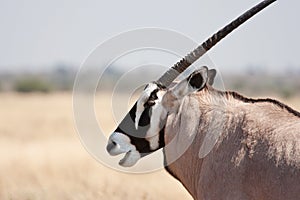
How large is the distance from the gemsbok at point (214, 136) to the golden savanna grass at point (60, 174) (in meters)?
2.73

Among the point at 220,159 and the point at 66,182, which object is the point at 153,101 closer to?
the point at 220,159

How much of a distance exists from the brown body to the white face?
0.10 metres

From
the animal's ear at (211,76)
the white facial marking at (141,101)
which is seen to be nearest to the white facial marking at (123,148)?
the white facial marking at (141,101)

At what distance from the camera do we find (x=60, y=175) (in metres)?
17.8

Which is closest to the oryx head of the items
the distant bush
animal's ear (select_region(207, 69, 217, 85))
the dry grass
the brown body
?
the brown body

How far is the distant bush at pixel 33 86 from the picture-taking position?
97.4 metres

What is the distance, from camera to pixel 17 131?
3525cm

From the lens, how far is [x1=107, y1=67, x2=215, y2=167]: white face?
9523 millimetres

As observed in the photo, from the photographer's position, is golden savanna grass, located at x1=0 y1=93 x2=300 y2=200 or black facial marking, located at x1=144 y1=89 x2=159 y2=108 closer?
black facial marking, located at x1=144 y1=89 x2=159 y2=108

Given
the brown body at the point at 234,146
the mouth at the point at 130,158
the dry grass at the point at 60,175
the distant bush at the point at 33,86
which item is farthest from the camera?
the distant bush at the point at 33,86

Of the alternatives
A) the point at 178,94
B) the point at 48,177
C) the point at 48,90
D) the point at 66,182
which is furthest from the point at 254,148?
the point at 48,90

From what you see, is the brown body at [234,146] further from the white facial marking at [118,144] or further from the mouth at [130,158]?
the white facial marking at [118,144]

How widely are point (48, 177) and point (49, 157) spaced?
4.50 metres

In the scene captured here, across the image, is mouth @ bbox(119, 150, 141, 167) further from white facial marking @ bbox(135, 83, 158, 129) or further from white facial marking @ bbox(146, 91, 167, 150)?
white facial marking @ bbox(135, 83, 158, 129)
